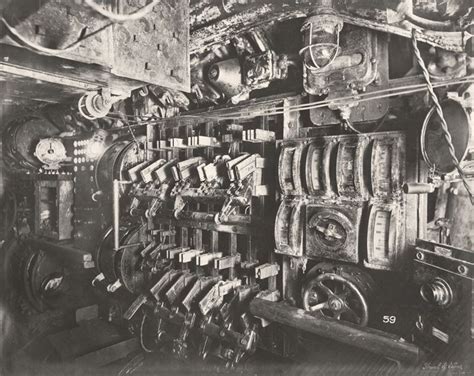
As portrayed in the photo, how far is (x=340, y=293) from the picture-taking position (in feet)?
7.56

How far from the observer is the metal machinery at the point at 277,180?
1.91 meters

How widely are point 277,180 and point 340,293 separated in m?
0.92

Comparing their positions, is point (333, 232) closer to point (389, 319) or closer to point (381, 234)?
point (381, 234)

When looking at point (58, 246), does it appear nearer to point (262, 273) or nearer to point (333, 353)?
point (262, 273)

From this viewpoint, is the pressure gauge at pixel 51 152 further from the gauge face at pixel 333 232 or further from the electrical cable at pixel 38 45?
the gauge face at pixel 333 232

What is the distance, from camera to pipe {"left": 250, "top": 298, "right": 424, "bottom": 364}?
5.84 feet

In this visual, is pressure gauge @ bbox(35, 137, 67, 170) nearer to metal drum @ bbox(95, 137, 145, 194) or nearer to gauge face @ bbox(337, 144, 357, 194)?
metal drum @ bbox(95, 137, 145, 194)

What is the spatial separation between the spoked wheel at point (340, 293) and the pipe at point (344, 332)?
0.13m

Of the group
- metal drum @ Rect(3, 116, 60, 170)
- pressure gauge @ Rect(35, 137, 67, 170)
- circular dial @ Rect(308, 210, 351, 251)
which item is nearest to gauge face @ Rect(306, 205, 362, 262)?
circular dial @ Rect(308, 210, 351, 251)

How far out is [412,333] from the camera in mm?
2111
